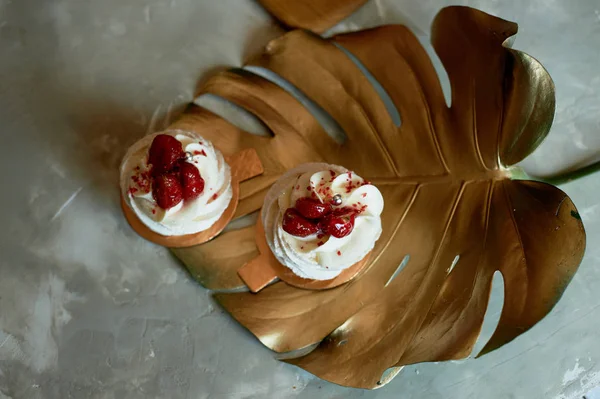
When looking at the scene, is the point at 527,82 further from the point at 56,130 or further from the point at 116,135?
the point at 56,130

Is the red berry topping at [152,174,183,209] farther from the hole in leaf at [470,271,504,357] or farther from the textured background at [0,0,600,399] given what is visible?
the hole in leaf at [470,271,504,357]

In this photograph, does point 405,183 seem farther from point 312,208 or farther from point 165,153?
point 165,153

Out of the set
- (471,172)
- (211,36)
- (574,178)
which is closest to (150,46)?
(211,36)

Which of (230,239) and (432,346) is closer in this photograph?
(432,346)

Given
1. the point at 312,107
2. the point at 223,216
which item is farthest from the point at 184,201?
the point at 312,107

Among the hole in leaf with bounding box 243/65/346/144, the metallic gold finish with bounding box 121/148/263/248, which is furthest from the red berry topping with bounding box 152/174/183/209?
the hole in leaf with bounding box 243/65/346/144

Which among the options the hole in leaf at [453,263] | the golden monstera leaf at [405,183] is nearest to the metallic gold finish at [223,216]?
the golden monstera leaf at [405,183]
